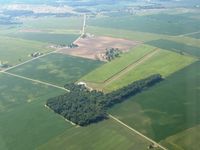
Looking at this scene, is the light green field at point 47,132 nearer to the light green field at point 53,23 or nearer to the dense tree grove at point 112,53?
the dense tree grove at point 112,53

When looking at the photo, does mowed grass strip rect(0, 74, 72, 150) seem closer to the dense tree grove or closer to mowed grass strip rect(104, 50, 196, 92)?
mowed grass strip rect(104, 50, 196, 92)

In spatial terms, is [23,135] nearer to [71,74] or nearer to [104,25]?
[71,74]

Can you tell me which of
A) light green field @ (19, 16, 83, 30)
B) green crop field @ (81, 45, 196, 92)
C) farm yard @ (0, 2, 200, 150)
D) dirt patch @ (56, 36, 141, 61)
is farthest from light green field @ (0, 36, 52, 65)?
green crop field @ (81, 45, 196, 92)

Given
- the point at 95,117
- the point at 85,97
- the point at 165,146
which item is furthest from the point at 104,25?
the point at 165,146

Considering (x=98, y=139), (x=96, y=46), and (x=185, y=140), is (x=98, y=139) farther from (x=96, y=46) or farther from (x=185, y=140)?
(x=96, y=46)

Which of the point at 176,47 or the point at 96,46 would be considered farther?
the point at 96,46

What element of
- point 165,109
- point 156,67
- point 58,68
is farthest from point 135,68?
point 165,109

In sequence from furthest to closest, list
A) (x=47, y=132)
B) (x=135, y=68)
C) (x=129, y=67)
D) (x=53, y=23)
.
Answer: (x=53, y=23) < (x=129, y=67) < (x=135, y=68) < (x=47, y=132)
